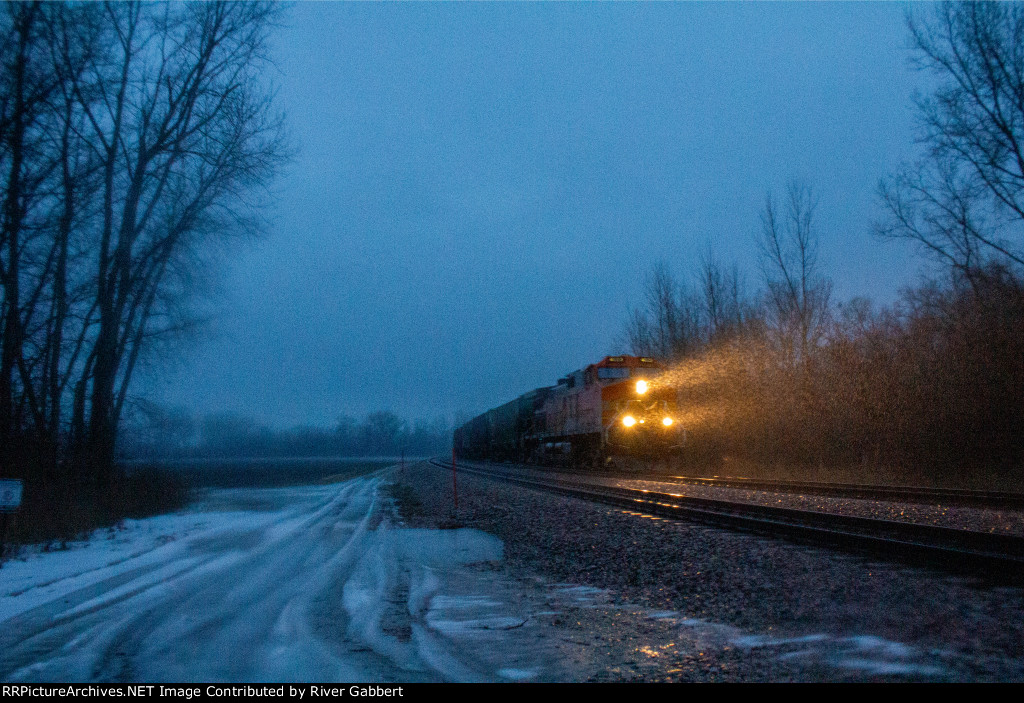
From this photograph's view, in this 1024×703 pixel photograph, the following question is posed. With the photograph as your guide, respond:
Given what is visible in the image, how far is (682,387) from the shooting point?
3073cm

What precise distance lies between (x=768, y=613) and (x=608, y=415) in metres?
19.6

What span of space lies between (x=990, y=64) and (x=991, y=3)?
5.76ft

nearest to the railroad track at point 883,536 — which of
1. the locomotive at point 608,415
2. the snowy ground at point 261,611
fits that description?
the snowy ground at point 261,611

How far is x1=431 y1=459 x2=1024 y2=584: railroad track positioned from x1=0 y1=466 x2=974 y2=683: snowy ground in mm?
2515

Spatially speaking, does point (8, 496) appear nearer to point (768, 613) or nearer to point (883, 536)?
point (768, 613)

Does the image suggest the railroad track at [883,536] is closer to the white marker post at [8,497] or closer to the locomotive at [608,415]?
the white marker post at [8,497]

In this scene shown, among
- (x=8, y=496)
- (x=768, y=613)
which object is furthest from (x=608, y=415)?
(x=768, y=613)

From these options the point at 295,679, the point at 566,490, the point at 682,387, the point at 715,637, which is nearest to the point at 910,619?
the point at 715,637

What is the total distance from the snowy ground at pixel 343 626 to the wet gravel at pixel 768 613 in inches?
1.3

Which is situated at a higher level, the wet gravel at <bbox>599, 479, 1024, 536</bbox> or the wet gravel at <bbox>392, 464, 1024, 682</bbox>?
the wet gravel at <bbox>599, 479, 1024, 536</bbox>

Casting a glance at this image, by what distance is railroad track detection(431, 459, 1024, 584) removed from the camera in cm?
617

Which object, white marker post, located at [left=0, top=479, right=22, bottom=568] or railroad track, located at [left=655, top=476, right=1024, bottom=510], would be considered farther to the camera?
railroad track, located at [left=655, top=476, right=1024, bottom=510]

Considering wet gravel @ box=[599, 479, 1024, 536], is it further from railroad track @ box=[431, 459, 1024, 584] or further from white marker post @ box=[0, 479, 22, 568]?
white marker post @ box=[0, 479, 22, 568]

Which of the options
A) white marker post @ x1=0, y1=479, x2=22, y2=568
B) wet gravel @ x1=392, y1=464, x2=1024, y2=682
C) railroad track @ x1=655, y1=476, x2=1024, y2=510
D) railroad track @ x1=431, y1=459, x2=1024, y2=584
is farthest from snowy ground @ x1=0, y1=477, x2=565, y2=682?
railroad track @ x1=655, y1=476, x2=1024, y2=510
